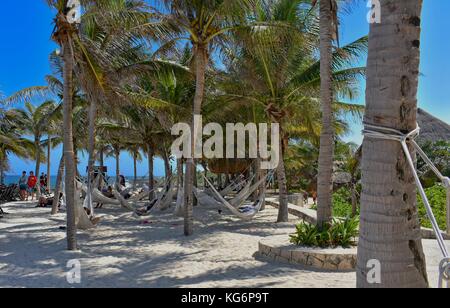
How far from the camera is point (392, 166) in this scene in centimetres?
213

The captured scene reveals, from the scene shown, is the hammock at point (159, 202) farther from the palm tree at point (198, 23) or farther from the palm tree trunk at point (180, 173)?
the palm tree at point (198, 23)

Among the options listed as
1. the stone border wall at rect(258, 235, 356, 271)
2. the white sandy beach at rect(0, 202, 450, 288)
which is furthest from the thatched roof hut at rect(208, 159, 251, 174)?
the stone border wall at rect(258, 235, 356, 271)

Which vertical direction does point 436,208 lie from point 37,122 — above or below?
below

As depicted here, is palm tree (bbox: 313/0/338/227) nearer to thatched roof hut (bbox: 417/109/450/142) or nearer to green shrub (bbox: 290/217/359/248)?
green shrub (bbox: 290/217/359/248)

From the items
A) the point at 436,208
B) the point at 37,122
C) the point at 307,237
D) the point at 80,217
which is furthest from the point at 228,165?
the point at 307,237

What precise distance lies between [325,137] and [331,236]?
1.28 meters

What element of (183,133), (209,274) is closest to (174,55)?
(183,133)

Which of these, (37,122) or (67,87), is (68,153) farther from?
(37,122)

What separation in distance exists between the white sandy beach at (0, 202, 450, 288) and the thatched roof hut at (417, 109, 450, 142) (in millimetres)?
10891

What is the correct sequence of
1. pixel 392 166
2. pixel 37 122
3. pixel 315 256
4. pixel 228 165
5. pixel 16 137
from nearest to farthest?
pixel 392 166, pixel 315 256, pixel 37 122, pixel 16 137, pixel 228 165

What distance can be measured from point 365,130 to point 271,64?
23.1 feet

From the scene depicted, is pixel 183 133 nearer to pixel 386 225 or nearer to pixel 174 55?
pixel 174 55
